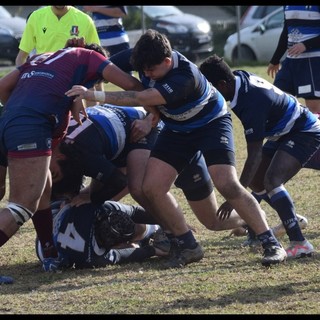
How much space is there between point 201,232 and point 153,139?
1.06 metres

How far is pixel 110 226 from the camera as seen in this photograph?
22.2ft

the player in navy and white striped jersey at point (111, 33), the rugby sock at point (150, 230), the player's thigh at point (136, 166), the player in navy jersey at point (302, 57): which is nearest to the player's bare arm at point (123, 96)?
the player's thigh at point (136, 166)

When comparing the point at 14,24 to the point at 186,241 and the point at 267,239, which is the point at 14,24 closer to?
the point at 186,241

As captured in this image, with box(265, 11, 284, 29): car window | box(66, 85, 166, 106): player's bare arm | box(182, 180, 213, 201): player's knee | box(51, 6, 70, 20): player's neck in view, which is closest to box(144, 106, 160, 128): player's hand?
box(66, 85, 166, 106): player's bare arm

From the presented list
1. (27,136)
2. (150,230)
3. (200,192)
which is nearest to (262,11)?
(200,192)

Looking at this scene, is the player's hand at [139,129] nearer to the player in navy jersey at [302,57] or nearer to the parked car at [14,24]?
the player in navy jersey at [302,57]

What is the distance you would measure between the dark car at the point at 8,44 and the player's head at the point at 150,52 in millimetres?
15494

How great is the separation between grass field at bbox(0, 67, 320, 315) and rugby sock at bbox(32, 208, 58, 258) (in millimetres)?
158

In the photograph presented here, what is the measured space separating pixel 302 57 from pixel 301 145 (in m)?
2.05

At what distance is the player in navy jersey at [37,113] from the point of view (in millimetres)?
6344
